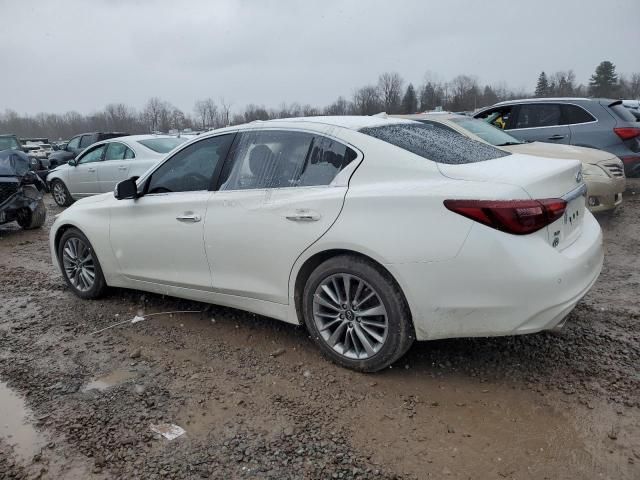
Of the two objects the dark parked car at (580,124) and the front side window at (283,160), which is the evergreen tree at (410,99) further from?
the front side window at (283,160)

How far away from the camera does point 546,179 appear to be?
291cm

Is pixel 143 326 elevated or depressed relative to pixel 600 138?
depressed

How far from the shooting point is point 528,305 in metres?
2.64

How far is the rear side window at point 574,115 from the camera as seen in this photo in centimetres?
798

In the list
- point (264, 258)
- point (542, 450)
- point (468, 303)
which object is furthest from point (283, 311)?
point (542, 450)

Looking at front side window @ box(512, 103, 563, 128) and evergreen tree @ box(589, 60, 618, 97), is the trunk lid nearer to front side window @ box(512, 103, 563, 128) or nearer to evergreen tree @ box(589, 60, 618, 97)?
front side window @ box(512, 103, 563, 128)

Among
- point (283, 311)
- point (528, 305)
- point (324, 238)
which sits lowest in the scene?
point (283, 311)

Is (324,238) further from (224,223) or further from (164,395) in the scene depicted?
(164,395)

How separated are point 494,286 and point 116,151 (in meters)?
9.42

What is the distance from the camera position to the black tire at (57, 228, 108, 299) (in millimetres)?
4691

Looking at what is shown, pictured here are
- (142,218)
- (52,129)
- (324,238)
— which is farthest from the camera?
(52,129)

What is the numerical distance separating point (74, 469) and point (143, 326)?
1788 millimetres

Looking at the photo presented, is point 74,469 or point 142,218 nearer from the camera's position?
point 74,469

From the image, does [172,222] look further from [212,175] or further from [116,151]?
[116,151]
